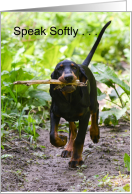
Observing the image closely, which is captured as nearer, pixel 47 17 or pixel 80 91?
pixel 80 91

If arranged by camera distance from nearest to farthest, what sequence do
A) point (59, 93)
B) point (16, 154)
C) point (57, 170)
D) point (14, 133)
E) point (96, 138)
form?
point (59, 93), point (57, 170), point (16, 154), point (96, 138), point (14, 133)

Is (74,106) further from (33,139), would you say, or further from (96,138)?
(33,139)

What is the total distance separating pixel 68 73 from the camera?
9.07ft

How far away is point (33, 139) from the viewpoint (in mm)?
4137

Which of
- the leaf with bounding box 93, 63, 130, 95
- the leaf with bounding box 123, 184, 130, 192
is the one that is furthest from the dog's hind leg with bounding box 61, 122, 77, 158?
the leaf with bounding box 123, 184, 130, 192

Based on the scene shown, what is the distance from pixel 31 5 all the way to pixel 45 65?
3.56m

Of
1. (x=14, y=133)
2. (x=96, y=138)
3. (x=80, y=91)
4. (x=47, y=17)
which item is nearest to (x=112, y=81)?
(x=96, y=138)

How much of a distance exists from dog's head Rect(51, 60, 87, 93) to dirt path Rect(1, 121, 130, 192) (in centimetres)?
96

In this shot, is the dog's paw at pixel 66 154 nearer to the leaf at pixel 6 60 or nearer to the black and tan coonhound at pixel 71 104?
the black and tan coonhound at pixel 71 104

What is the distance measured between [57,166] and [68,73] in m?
1.30

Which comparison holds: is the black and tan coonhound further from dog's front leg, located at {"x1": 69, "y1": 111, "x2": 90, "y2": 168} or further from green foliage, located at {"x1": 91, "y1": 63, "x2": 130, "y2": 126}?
green foliage, located at {"x1": 91, "y1": 63, "x2": 130, "y2": 126}

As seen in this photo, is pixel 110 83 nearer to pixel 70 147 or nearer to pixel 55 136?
pixel 70 147

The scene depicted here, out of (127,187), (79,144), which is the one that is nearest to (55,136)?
(79,144)

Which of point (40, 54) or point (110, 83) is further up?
point (40, 54)
